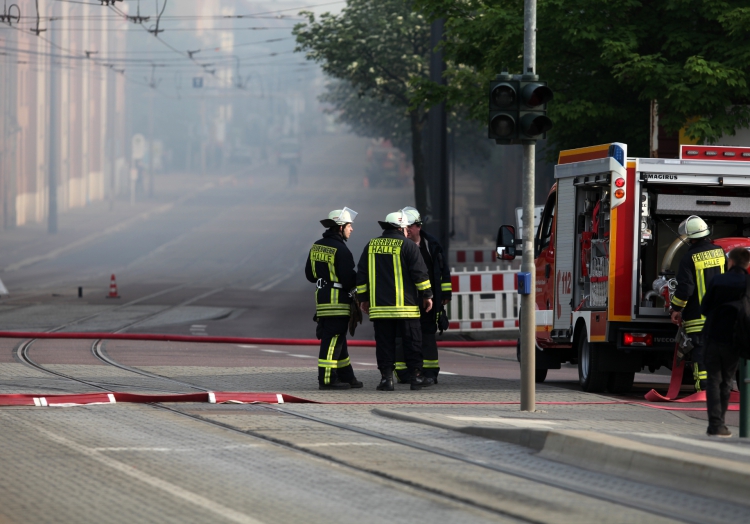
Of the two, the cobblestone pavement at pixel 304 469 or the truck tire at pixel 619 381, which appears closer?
the cobblestone pavement at pixel 304 469

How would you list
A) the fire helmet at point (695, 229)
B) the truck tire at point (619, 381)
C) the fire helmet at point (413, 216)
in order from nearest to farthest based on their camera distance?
1. the fire helmet at point (695, 229)
2. the fire helmet at point (413, 216)
3. the truck tire at point (619, 381)

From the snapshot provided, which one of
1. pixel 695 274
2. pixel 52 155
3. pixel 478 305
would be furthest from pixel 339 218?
pixel 52 155

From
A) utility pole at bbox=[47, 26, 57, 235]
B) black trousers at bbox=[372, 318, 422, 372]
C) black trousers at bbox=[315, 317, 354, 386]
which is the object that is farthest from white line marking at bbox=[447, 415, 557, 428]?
utility pole at bbox=[47, 26, 57, 235]

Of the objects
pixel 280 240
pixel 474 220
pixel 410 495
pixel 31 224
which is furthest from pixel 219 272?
pixel 410 495

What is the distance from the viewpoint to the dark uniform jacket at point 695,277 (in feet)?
36.9

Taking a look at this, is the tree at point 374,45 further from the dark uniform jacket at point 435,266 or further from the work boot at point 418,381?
the work boot at point 418,381

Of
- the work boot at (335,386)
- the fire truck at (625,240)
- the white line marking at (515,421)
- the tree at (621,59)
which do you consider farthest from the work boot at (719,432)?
the tree at (621,59)

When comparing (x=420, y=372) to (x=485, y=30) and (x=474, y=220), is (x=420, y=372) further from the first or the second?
(x=474, y=220)

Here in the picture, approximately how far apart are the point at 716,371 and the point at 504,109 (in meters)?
2.66

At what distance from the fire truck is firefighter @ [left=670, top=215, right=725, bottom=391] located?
0.71 m

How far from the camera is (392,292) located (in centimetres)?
1220

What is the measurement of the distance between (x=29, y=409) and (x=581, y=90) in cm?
1259

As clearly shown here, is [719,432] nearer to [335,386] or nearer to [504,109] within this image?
[504,109]

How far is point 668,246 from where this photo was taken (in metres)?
13.2
